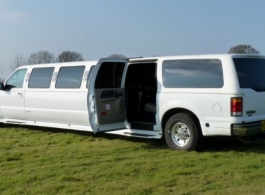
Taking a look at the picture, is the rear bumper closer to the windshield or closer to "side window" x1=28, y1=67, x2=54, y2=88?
the windshield

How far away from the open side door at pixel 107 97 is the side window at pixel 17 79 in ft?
9.27

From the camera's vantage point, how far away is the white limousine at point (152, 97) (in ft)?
24.1

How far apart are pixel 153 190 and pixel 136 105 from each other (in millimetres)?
4095

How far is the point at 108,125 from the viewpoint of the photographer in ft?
28.7

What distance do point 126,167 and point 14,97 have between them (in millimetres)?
5382

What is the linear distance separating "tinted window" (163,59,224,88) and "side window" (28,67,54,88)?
322cm

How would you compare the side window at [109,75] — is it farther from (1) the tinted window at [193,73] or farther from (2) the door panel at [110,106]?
(1) the tinted window at [193,73]

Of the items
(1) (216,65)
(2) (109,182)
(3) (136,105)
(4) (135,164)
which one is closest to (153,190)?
(2) (109,182)

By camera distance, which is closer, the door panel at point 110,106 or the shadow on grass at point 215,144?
the shadow on grass at point 215,144

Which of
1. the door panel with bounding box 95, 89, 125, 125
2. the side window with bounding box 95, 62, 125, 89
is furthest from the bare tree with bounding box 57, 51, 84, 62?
the door panel with bounding box 95, 89, 125, 125

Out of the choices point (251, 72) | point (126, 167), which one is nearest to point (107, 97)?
point (126, 167)

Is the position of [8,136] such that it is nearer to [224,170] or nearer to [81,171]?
[81,171]

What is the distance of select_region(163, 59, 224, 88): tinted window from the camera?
7477 millimetres

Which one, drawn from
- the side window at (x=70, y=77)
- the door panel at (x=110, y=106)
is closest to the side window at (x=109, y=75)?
the door panel at (x=110, y=106)
